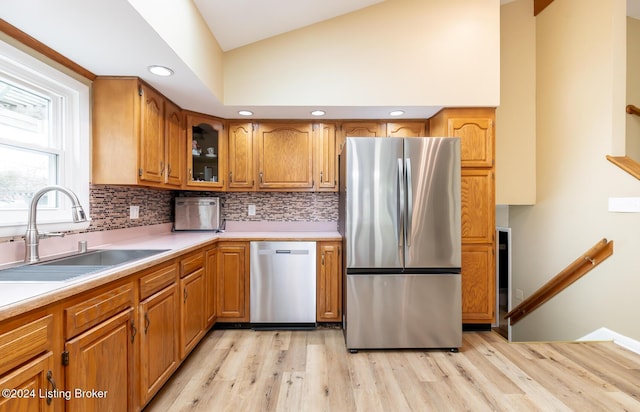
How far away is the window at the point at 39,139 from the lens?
1582 mm

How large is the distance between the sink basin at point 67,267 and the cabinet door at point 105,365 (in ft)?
0.86

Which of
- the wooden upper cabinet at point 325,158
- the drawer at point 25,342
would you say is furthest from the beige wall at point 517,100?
the drawer at point 25,342

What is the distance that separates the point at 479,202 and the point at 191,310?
2548mm

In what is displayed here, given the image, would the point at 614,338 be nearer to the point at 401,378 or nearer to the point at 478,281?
the point at 478,281

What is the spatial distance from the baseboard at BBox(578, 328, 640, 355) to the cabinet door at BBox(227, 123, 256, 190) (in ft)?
11.0

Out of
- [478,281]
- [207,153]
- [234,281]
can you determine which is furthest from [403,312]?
[207,153]

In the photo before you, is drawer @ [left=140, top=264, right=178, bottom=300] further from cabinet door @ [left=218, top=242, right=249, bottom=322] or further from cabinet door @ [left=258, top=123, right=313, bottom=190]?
cabinet door @ [left=258, top=123, right=313, bottom=190]

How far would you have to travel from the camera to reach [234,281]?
9.05 ft

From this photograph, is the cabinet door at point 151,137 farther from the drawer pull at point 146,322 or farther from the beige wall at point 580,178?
the beige wall at point 580,178

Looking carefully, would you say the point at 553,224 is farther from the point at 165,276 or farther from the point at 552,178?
the point at 165,276

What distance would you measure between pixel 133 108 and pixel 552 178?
3.79 metres

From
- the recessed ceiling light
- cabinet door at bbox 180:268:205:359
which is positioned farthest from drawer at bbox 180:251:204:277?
the recessed ceiling light

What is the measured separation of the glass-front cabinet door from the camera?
2926mm

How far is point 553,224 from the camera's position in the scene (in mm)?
3061
